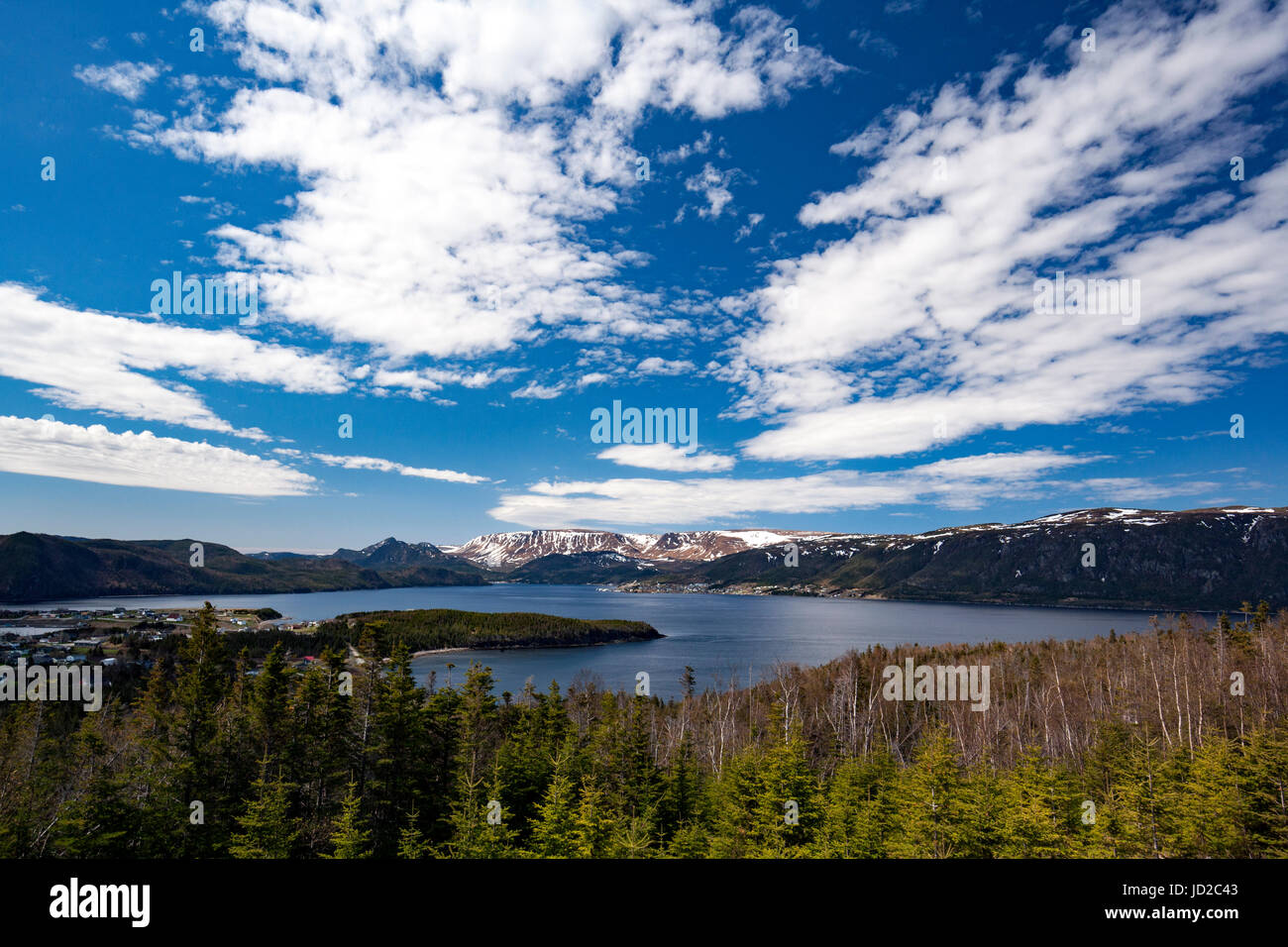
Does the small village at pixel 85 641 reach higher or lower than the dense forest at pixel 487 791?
lower

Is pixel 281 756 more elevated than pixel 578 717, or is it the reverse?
pixel 281 756

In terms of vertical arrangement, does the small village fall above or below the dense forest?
below

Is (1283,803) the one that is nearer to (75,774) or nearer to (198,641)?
(198,641)

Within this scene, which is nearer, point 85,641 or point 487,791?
point 487,791

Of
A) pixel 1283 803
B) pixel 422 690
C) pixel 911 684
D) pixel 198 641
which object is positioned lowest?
pixel 911 684

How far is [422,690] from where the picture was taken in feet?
106

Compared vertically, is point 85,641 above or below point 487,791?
below

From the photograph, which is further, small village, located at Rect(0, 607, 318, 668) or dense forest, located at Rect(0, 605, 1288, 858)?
small village, located at Rect(0, 607, 318, 668)

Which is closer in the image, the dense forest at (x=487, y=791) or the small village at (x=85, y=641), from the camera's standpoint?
the dense forest at (x=487, y=791)

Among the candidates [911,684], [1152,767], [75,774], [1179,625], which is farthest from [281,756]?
[1179,625]

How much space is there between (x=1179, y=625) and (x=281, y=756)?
12189 cm

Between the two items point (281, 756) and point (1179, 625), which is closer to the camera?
point (281, 756)
